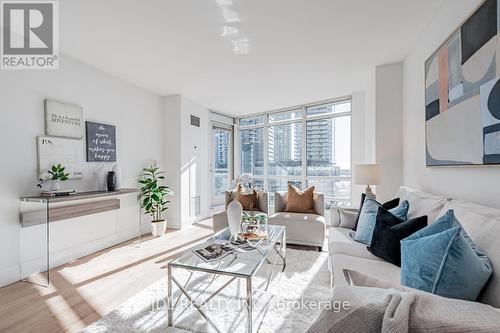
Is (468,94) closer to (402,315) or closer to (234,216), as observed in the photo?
(402,315)

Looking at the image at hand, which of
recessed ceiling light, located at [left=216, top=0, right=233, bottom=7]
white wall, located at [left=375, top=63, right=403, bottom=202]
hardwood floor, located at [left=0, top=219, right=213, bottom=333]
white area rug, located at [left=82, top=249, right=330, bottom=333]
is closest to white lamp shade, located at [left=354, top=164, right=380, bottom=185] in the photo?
white wall, located at [left=375, top=63, right=403, bottom=202]

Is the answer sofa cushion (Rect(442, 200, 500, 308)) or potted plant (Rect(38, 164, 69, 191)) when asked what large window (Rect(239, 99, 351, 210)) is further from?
potted plant (Rect(38, 164, 69, 191))

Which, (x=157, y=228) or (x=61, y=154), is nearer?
(x=61, y=154)

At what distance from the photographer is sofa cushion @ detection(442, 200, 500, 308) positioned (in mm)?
936

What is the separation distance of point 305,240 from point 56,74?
385cm

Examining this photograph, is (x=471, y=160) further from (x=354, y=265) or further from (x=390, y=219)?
(x=354, y=265)

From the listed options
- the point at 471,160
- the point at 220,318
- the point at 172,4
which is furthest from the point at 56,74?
the point at 471,160

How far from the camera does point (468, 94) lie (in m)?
1.66

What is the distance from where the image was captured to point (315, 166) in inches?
209

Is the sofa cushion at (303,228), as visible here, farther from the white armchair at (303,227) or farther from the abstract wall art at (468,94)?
the abstract wall art at (468,94)

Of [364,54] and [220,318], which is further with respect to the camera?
[364,54]

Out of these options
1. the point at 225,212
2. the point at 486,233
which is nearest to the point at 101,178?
the point at 225,212

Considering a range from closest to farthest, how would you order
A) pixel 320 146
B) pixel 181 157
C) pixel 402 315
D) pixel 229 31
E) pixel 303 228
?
1. pixel 402 315
2. pixel 229 31
3. pixel 303 228
4. pixel 181 157
5. pixel 320 146

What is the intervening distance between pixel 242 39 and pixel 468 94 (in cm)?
210
